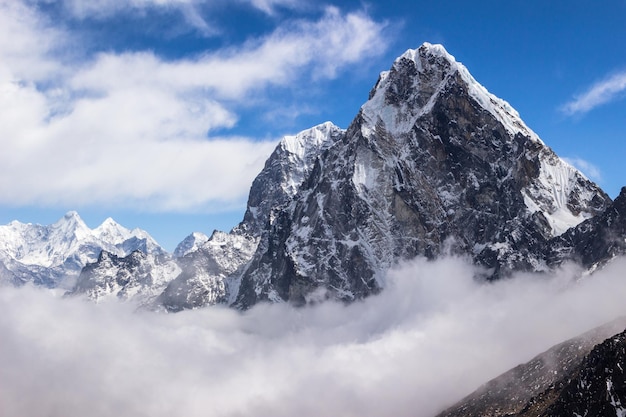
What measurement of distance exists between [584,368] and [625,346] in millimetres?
16589

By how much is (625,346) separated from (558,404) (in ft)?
94.5

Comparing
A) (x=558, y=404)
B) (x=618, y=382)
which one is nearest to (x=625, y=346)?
(x=618, y=382)

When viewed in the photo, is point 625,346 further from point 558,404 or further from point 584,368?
point 558,404

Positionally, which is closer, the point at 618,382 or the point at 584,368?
the point at 618,382

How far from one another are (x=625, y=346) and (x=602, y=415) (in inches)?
665

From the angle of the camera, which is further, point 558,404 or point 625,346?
point 558,404

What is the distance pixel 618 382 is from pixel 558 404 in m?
25.8

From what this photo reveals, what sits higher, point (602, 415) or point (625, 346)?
point (625, 346)

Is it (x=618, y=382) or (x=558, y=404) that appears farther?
(x=558, y=404)

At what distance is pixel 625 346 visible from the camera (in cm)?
17412

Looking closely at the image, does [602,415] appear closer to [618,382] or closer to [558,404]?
[618,382]

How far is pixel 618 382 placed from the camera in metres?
172

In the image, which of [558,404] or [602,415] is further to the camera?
[558,404]

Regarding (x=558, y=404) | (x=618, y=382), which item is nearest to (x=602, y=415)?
(x=618, y=382)
